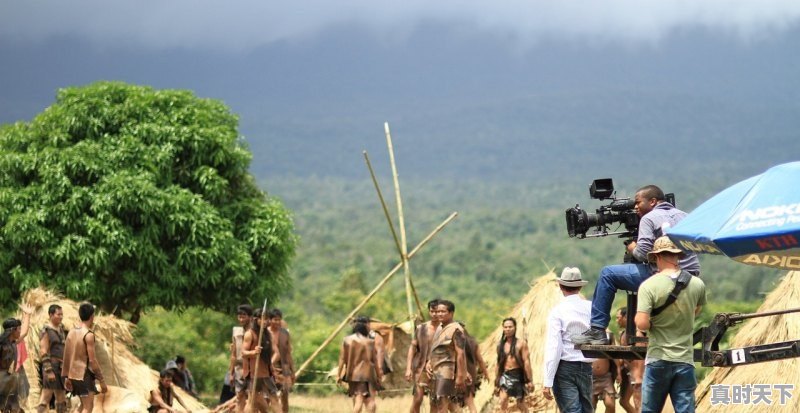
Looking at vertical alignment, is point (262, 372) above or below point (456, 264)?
below

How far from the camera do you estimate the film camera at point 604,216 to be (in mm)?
11055

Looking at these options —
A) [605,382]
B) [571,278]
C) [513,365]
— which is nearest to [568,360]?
[571,278]

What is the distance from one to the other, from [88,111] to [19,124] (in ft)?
5.28

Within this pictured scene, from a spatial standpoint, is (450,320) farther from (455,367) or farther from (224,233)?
(224,233)

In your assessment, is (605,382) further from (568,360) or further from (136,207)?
(136,207)

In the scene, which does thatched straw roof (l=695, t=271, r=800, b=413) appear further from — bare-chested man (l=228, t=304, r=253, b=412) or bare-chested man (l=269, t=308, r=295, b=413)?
bare-chested man (l=228, t=304, r=253, b=412)

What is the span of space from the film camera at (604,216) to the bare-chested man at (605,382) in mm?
4904

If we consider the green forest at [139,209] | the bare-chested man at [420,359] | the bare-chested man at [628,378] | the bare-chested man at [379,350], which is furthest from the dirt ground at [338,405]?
the bare-chested man at [628,378]

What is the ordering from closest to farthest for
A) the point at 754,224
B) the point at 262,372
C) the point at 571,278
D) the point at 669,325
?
the point at 754,224 → the point at 669,325 → the point at 571,278 → the point at 262,372

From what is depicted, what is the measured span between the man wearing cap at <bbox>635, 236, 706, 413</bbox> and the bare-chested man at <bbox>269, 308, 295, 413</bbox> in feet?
26.8

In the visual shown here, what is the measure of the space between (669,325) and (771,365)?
20.2 ft

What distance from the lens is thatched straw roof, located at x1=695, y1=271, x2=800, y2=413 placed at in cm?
1523

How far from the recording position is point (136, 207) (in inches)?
1009

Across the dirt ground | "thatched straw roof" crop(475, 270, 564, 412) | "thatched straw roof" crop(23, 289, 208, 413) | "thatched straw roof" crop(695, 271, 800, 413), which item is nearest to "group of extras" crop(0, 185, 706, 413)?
"thatched straw roof" crop(695, 271, 800, 413)
